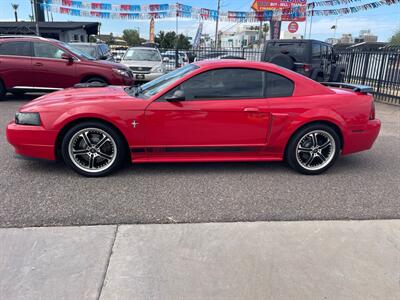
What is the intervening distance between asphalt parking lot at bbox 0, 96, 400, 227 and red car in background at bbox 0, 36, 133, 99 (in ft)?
14.4

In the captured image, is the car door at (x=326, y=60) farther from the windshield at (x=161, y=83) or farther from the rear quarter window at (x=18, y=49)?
the rear quarter window at (x=18, y=49)

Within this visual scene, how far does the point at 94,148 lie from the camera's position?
4.19 m

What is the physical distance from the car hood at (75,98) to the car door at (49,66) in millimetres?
4646

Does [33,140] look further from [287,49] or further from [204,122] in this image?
[287,49]

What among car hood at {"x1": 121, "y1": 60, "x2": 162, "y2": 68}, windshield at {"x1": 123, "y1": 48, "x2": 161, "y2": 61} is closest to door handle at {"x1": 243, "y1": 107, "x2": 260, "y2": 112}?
car hood at {"x1": 121, "y1": 60, "x2": 162, "y2": 68}

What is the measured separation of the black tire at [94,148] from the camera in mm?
4117

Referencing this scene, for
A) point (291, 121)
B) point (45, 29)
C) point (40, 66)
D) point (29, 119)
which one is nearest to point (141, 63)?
point (40, 66)

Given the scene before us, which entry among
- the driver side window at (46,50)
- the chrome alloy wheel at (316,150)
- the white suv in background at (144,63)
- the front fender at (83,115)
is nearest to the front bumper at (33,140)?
the front fender at (83,115)

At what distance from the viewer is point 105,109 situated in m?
4.08

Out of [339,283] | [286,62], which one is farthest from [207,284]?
[286,62]

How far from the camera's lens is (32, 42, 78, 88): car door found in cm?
890

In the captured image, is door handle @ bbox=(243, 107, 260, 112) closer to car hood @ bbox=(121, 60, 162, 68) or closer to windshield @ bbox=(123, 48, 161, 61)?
car hood @ bbox=(121, 60, 162, 68)

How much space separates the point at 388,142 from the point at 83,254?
18.6 ft

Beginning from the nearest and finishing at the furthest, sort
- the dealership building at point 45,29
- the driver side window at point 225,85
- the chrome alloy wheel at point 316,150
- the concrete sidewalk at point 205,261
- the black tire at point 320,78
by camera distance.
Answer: the concrete sidewalk at point 205,261
the driver side window at point 225,85
the chrome alloy wheel at point 316,150
the black tire at point 320,78
the dealership building at point 45,29
